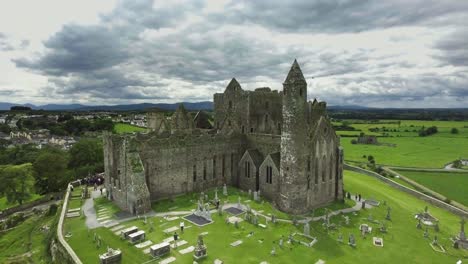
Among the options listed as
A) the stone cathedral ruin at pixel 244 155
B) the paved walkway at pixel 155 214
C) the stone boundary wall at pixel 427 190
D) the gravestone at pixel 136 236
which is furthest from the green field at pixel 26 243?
the stone boundary wall at pixel 427 190

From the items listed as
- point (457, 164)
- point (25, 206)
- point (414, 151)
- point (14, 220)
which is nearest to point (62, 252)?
point (14, 220)

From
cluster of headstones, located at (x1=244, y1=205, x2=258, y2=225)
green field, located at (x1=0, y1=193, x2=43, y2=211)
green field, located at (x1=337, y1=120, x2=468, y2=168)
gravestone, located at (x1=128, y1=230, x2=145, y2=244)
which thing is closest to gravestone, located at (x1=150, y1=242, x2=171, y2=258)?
gravestone, located at (x1=128, y1=230, x2=145, y2=244)

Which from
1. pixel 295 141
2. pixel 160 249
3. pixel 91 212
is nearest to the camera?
pixel 160 249

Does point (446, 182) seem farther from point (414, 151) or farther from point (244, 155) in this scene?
point (244, 155)

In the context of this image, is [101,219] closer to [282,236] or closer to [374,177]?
[282,236]

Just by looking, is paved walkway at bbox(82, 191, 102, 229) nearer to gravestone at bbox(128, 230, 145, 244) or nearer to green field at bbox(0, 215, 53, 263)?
green field at bbox(0, 215, 53, 263)

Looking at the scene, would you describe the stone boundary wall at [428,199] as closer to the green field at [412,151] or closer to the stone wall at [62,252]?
the green field at [412,151]
